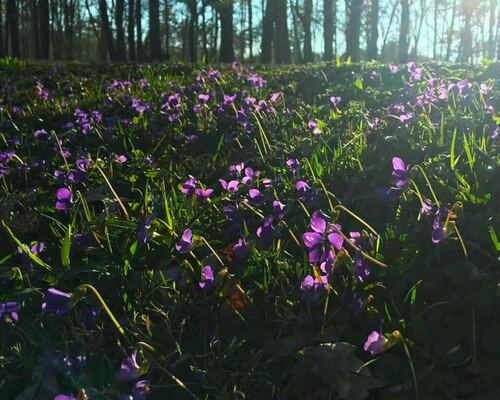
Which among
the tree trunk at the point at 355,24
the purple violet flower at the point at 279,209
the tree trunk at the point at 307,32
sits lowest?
the purple violet flower at the point at 279,209

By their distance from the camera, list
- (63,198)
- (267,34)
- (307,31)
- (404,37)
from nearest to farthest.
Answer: (63,198), (267,34), (404,37), (307,31)

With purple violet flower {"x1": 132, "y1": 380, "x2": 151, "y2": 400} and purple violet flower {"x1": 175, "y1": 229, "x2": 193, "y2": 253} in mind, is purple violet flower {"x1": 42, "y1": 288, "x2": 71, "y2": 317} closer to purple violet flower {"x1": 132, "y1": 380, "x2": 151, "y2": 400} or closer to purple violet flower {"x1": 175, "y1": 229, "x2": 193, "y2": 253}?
purple violet flower {"x1": 132, "y1": 380, "x2": 151, "y2": 400}

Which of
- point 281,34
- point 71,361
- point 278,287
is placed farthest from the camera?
point 281,34

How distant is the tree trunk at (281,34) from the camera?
17562 mm

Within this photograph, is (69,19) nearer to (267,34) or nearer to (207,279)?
(267,34)

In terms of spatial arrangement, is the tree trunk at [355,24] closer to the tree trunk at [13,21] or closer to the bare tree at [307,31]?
the bare tree at [307,31]

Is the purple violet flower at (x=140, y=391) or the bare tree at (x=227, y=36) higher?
the bare tree at (x=227, y=36)

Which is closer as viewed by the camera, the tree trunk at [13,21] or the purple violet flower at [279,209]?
the purple violet flower at [279,209]

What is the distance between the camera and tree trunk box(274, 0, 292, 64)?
17562mm

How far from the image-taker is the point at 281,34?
18.2 meters

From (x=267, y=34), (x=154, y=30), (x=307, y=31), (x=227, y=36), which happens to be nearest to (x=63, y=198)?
(x=154, y=30)

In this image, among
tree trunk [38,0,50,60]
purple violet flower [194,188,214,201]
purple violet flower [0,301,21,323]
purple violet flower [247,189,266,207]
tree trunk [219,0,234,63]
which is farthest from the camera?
tree trunk [38,0,50,60]

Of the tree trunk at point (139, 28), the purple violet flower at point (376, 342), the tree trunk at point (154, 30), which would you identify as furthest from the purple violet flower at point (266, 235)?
the tree trunk at point (139, 28)

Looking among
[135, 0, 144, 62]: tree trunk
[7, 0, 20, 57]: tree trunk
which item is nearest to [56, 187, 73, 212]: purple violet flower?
[7, 0, 20, 57]: tree trunk
